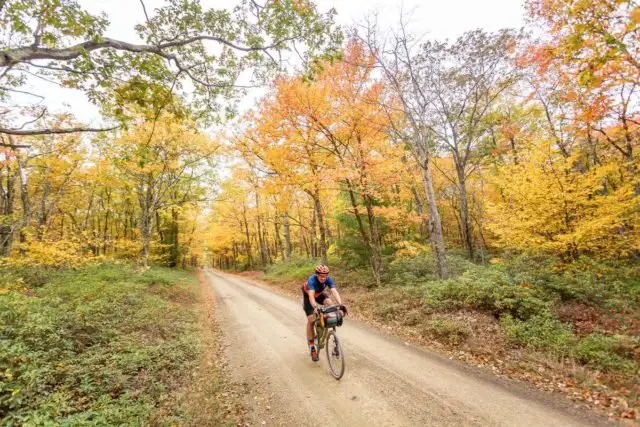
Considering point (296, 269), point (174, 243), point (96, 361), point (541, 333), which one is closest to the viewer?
point (96, 361)

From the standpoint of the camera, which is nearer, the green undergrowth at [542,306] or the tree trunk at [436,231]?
the green undergrowth at [542,306]

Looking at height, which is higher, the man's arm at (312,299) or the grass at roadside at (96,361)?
the man's arm at (312,299)

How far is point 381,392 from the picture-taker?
468cm

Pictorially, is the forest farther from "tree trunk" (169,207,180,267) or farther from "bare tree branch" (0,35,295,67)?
"tree trunk" (169,207,180,267)

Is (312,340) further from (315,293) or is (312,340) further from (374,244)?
(374,244)

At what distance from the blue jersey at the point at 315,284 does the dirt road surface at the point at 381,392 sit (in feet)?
5.24

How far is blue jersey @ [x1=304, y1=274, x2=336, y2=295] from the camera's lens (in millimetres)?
5847

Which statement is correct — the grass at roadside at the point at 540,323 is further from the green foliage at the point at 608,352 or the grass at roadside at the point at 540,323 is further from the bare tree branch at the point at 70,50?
the bare tree branch at the point at 70,50

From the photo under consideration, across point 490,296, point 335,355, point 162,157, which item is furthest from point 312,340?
point 162,157

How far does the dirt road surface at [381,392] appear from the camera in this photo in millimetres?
4000

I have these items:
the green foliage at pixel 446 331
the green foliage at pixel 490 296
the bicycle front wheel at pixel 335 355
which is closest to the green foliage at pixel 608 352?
the green foliage at pixel 490 296

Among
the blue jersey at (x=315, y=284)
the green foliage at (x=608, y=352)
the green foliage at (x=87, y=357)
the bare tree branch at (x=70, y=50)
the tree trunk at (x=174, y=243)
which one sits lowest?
the green foliage at (x=608, y=352)

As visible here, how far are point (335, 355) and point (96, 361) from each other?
4450 mm

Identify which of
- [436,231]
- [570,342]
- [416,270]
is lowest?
[570,342]
